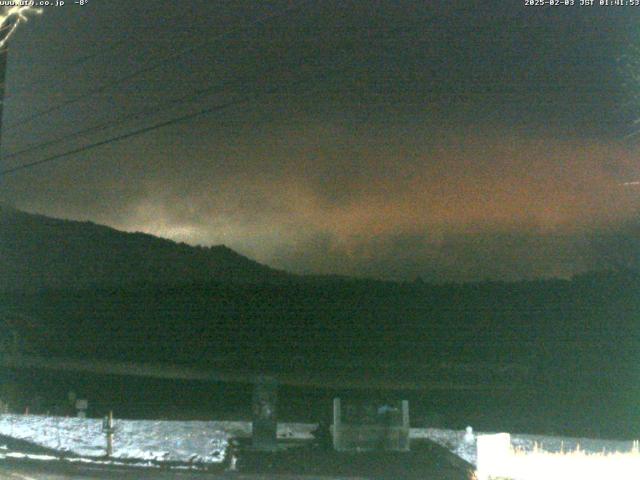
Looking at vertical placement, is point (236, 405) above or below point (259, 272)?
below

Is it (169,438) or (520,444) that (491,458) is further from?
(169,438)

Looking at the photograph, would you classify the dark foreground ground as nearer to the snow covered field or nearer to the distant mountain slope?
the snow covered field

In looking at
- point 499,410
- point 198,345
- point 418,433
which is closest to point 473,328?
point 499,410

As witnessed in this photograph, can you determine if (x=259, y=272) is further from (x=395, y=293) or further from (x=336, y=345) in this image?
(x=336, y=345)

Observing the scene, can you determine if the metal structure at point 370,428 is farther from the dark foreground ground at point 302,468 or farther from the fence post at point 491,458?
the fence post at point 491,458

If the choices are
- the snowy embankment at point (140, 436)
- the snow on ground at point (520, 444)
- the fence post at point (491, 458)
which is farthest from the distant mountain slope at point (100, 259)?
the fence post at point (491, 458)

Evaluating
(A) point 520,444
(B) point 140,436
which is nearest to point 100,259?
(B) point 140,436

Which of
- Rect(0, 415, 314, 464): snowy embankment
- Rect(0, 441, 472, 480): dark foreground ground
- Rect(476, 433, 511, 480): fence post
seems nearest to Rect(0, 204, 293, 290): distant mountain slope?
Rect(0, 415, 314, 464): snowy embankment
